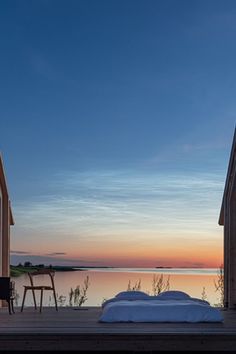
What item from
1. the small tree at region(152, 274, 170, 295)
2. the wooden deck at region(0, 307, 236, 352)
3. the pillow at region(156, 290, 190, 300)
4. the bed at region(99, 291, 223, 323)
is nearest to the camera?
the wooden deck at region(0, 307, 236, 352)

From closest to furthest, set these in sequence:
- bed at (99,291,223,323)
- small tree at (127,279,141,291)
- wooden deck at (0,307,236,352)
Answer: wooden deck at (0,307,236,352)
bed at (99,291,223,323)
small tree at (127,279,141,291)

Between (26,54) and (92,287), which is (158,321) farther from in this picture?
(92,287)

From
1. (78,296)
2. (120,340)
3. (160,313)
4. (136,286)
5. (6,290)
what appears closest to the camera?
(120,340)

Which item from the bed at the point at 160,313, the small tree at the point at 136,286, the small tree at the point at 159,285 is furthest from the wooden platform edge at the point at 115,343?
the small tree at the point at 136,286

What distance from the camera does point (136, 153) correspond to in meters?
13.7

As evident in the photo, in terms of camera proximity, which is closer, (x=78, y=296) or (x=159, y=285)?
(x=78, y=296)

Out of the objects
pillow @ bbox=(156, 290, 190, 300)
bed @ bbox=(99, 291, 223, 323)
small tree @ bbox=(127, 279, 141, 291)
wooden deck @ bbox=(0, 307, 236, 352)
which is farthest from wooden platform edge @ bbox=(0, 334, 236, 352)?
small tree @ bbox=(127, 279, 141, 291)

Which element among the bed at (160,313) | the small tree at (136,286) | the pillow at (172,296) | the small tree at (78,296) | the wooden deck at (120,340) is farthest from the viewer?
the small tree at (136,286)

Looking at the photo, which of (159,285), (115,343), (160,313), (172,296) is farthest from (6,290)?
(159,285)

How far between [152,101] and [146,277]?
11.6 ft

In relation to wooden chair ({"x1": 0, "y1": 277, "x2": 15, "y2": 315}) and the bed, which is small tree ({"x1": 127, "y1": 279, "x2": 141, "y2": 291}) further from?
the bed

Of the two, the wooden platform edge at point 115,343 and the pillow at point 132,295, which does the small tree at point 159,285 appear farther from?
the wooden platform edge at point 115,343

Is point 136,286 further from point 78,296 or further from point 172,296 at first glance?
point 172,296

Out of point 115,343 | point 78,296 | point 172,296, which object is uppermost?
point 172,296
